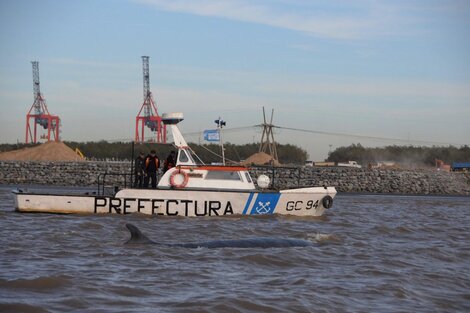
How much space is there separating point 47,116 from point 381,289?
98.0 metres

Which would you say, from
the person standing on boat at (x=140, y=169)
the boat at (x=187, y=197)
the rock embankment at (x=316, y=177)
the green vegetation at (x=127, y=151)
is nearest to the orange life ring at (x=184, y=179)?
the boat at (x=187, y=197)

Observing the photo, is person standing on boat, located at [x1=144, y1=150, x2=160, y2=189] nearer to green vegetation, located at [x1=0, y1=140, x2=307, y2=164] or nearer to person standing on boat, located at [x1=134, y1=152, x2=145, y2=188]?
person standing on boat, located at [x1=134, y1=152, x2=145, y2=188]

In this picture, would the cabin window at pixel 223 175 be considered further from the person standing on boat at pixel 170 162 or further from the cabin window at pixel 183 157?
the person standing on boat at pixel 170 162

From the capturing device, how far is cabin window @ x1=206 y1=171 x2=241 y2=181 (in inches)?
972

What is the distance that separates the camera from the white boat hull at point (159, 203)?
2347cm

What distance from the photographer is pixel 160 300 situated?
35.8 feet

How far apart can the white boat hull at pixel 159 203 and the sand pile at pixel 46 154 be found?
49.1 metres

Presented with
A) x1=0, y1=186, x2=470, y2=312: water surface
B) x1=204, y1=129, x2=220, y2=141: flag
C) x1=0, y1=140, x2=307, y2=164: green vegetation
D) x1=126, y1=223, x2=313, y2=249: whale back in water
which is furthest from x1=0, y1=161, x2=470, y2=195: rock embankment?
x1=126, y1=223, x2=313, y2=249: whale back in water

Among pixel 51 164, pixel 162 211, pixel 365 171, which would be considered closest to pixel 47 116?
pixel 51 164

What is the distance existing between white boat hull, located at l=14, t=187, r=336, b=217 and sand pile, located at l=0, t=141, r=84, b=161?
49.1m

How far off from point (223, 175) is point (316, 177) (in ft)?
112

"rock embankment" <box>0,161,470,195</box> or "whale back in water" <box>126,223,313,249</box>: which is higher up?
"rock embankment" <box>0,161,470,195</box>

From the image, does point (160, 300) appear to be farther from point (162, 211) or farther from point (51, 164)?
point (51, 164)

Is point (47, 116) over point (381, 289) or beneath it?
over
